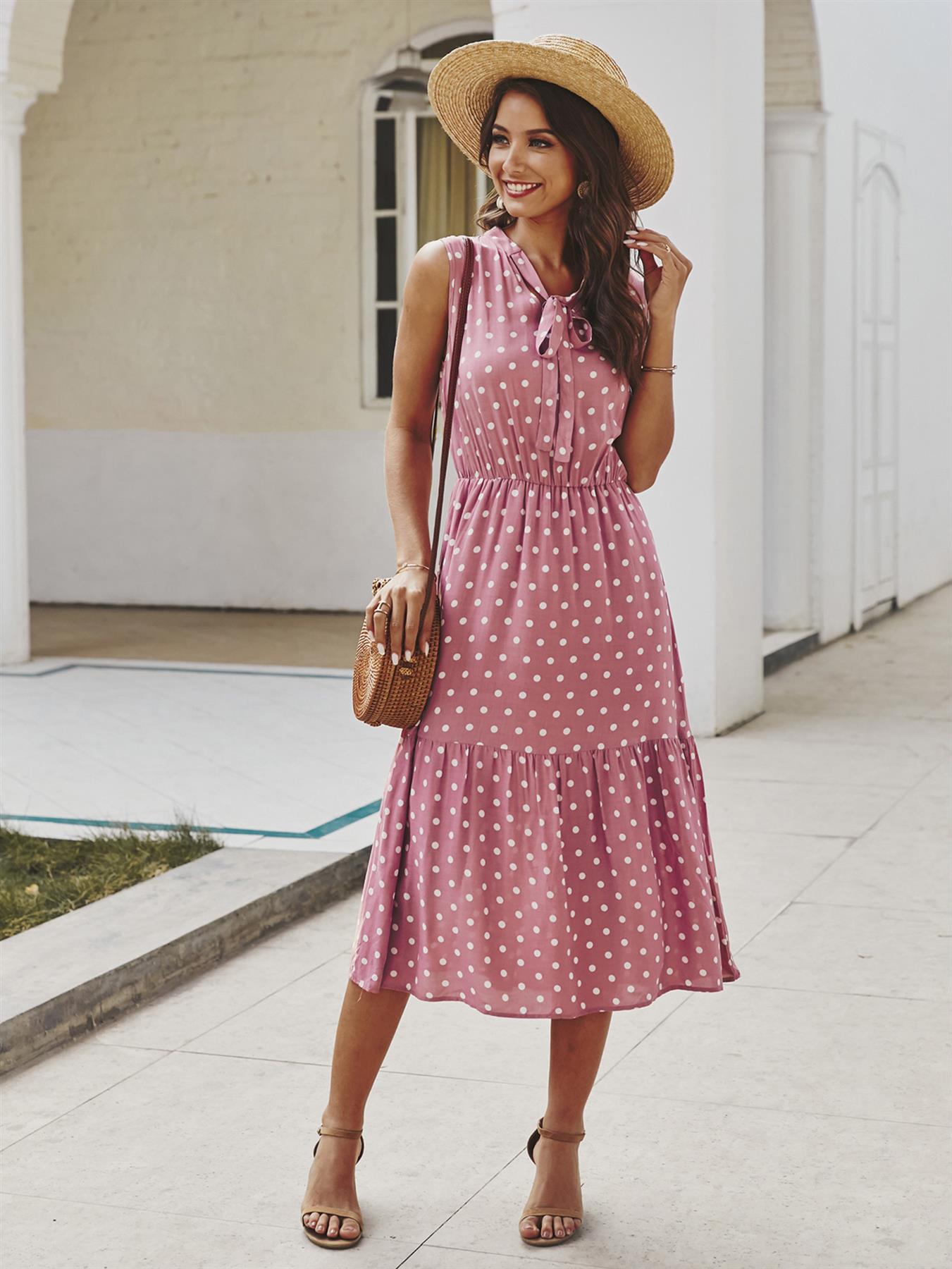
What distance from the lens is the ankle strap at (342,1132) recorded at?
2.79m

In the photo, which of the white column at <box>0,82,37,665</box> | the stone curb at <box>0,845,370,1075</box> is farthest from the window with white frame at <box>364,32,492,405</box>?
the stone curb at <box>0,845,370,1075</box>

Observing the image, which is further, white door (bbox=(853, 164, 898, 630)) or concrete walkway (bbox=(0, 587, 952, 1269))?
white door (bbox=(853, 164, 898, 630))

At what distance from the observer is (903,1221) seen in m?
2.78

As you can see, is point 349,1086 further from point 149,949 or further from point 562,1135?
point 149,949

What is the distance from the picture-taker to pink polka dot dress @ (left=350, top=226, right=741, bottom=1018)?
263cm

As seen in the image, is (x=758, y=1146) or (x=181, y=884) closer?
(x=758, y=1146)

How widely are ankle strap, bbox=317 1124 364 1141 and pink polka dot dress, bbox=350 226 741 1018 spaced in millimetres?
261

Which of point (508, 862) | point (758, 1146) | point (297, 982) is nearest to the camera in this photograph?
point (508, 862)

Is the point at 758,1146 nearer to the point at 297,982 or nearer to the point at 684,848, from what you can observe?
the point at 684,848

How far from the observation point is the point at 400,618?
2.63 m

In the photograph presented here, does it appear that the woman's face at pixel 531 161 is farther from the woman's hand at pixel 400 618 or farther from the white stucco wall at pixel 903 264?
the white stucco wall at pixel 903 264

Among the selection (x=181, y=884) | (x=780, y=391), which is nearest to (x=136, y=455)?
(x=780, y=391)

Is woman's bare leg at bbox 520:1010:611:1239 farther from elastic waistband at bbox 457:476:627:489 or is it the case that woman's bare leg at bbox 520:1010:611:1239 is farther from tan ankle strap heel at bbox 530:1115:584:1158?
elastic waistband at bbox 457:476:627:489

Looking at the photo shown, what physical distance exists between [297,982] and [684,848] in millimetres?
1543
